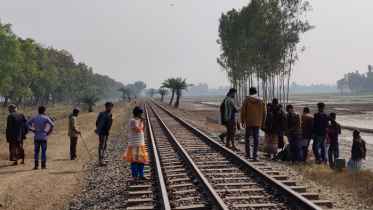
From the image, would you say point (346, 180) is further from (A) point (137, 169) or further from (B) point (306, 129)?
(A) point (137, 169)

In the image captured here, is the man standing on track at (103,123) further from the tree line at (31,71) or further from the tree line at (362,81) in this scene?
the tree line at (362,81)

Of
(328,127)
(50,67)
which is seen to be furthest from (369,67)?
(328,127)

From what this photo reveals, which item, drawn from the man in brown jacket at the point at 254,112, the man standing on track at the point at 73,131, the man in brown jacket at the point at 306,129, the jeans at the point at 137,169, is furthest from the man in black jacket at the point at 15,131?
the man in brown jacket at the point at 306,129

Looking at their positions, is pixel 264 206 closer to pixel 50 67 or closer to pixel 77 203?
pixel 77 203

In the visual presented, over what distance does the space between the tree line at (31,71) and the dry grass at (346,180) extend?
32754 millimetres

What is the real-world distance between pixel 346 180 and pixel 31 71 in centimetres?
Result: 5353

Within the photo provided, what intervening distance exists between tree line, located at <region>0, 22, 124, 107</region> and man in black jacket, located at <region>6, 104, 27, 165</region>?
28.5m

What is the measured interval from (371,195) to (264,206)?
241cm

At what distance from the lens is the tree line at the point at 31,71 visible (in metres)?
41.0

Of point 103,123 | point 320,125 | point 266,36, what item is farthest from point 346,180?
point 266,36

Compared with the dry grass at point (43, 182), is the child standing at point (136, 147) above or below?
above

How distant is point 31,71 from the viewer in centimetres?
4994

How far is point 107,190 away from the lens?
598cm

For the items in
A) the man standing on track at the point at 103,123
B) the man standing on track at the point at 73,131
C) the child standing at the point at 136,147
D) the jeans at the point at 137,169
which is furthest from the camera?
the man standing on track at the point at 73,131
